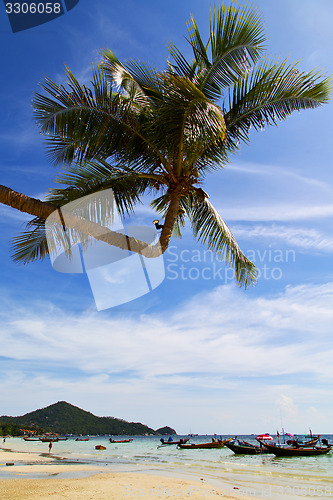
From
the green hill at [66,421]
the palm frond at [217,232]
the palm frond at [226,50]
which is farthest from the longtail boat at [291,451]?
the green hill at [66,421]

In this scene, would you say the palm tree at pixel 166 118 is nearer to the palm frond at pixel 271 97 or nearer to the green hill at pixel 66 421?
the palm frond at pixel 271 97

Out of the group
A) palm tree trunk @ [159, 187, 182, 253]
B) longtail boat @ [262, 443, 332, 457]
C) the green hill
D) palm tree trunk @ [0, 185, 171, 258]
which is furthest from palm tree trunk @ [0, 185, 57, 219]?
the green hill

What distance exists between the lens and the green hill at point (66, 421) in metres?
124

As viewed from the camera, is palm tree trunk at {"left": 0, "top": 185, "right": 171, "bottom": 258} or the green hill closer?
palm tree trunk at {"left": 0, "top": 185, "right": 171, "bottom": 258}

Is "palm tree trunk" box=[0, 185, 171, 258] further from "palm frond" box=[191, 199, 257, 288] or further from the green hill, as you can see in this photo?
the green hill

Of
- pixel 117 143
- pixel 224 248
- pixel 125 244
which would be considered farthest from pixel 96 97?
pixel 224 248

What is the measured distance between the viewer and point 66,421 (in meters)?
126

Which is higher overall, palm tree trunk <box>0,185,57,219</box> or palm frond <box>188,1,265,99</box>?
palm frond <box>188,1,265,99</box>

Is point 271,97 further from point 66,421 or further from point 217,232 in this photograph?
point 66,421

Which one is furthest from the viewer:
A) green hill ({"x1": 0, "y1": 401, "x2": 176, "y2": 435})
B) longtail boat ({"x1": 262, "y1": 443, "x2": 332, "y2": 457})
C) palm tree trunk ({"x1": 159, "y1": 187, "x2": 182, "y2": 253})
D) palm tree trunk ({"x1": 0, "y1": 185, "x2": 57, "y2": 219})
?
green hill ({"x1": 0, "y1": 401, "x2": 176, "y2": 435})

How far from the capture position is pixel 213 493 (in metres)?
12.4

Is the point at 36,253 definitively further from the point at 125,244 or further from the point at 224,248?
the point at 224,248

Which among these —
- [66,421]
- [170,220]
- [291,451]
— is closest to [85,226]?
[170,220]

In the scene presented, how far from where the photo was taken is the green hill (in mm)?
123500
